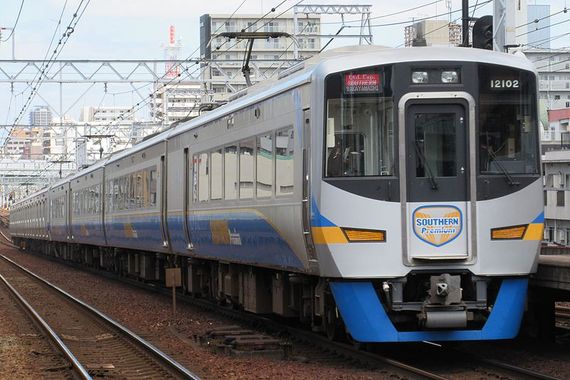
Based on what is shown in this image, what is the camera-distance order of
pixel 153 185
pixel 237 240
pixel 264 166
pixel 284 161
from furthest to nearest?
pixel 153 185, pixel 237 240, pixel 264 166, pixel 284 161

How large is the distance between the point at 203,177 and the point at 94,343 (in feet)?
10.7

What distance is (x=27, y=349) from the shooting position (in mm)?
12375

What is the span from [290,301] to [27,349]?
10.7 ft

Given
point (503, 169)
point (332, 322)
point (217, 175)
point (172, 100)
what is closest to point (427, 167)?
point (503, 169)

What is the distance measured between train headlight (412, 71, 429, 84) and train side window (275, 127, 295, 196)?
5.11 feet

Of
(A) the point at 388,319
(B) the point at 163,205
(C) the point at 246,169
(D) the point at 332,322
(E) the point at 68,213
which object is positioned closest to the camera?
(A) the point at 388,319

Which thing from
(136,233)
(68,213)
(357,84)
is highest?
(357,84)

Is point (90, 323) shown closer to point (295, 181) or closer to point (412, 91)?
point (295, 181)

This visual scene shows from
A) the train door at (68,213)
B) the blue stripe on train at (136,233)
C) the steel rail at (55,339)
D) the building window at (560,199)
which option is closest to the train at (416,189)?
the steel rail at (55,339)

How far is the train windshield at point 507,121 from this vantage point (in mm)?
9852

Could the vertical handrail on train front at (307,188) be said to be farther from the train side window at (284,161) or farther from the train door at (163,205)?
the train door at (163,205)

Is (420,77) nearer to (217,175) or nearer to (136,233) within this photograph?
(217,175)

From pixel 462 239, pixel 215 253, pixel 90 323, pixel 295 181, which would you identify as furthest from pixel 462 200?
pixel 90 323

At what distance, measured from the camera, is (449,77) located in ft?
32.4
